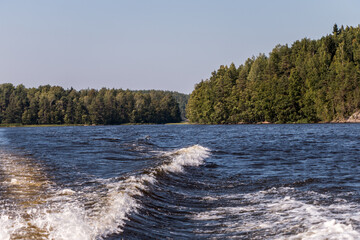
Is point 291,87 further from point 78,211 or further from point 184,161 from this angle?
point 78,211

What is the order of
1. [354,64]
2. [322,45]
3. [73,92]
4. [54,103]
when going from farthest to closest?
[73,92] < [54,103] < [322,45] < [354,64]

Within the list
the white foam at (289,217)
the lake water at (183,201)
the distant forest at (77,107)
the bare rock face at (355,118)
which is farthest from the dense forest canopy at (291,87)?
the white foam at (289,217)

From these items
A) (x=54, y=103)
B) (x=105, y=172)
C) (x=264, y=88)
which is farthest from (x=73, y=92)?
(x=105, y=172)

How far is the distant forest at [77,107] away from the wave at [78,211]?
15111 cm

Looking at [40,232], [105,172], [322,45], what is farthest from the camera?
[322,45]

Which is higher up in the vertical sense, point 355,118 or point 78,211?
point 355,118

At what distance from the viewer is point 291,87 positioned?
357 ft

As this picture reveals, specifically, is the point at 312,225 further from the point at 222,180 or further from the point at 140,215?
the point at 222,180

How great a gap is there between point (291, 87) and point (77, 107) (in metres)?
92.0

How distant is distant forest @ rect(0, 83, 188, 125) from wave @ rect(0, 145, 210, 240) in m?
151


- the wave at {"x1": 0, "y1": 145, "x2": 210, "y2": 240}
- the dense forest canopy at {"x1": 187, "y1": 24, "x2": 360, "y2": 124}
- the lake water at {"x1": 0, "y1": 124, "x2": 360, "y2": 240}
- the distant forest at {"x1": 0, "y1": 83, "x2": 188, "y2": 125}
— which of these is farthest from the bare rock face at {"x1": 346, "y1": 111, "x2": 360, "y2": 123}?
the distant forest at {"x1": 0, "y1": 83, "x2": 188, "y2": 125}

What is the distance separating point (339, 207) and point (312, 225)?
2.02 metres

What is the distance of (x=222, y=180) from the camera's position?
15.6 meters

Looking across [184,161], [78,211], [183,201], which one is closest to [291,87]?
[184,161]
